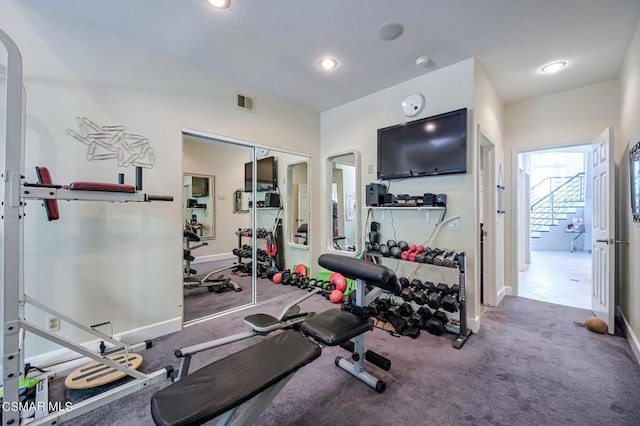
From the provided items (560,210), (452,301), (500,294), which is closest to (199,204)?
(452,301)

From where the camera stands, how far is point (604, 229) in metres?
2.93

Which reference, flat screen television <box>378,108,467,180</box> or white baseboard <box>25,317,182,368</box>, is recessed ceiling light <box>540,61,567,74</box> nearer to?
flat screen television <box>378,108,467,180</box>

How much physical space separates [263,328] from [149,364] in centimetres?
110

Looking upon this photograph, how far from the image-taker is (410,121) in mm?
3277

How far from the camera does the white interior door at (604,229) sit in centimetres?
274

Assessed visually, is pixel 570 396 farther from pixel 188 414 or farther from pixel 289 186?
pixel 289 186

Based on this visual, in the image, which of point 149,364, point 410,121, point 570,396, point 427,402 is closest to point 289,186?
point 410,121

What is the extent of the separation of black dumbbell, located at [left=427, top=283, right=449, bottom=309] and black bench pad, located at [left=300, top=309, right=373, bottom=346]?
1.03 m

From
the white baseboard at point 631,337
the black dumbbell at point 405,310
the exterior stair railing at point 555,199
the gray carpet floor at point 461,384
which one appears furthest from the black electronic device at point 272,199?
the exterior stair railing at point 555,199

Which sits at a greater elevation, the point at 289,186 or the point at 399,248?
the point at 289,186

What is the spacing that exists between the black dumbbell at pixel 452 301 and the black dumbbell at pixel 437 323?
0.22m

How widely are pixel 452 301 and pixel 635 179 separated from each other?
6.44 ft

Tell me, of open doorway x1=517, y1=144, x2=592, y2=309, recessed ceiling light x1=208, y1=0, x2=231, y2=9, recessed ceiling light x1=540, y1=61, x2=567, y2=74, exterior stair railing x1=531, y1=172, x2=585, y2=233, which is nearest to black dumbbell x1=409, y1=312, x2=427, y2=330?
recessed ceiling light x1=540, y1=61, x2=567, y2=74

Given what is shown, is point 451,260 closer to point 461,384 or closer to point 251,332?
point 461,384
